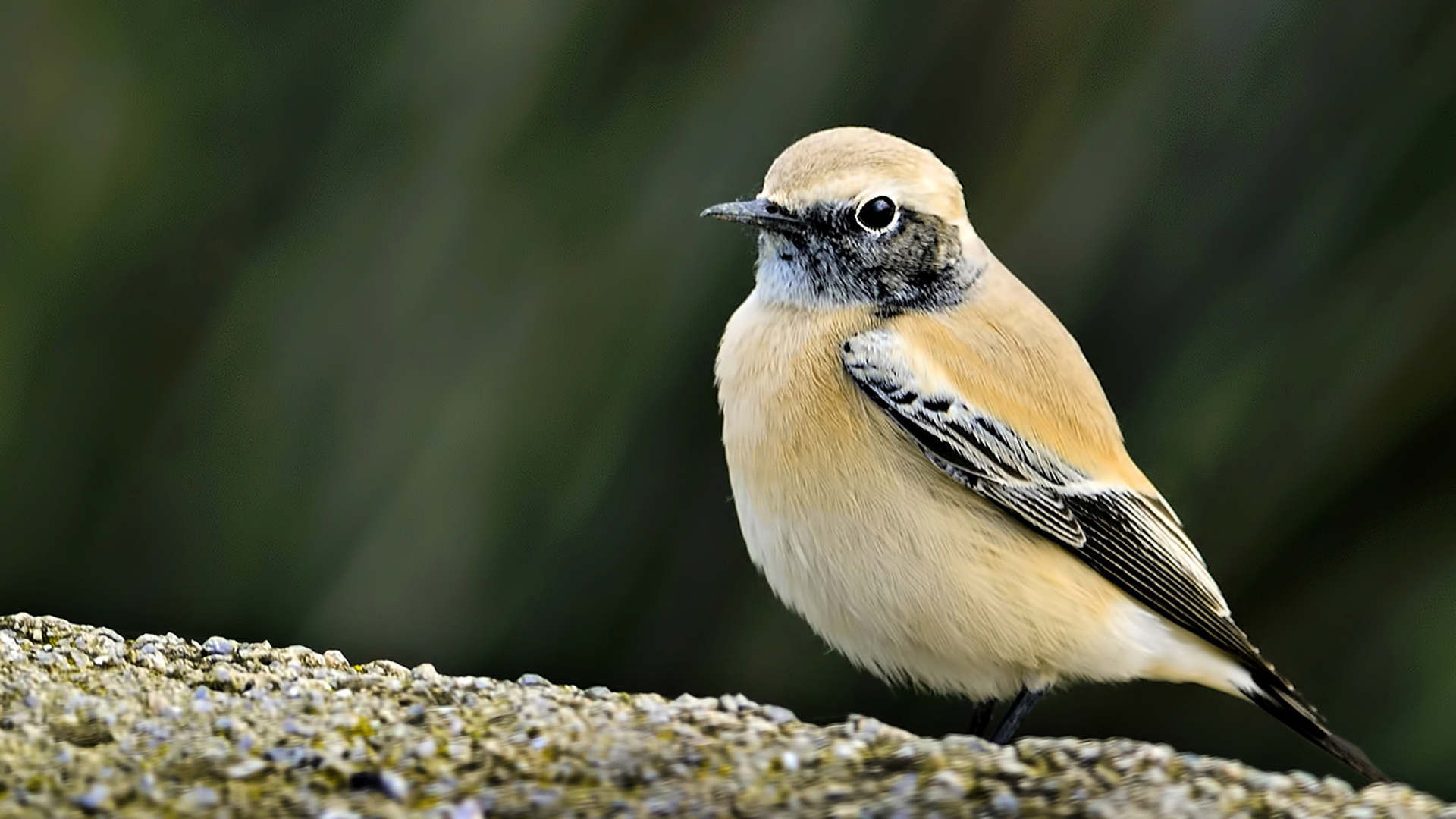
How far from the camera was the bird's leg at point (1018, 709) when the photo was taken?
4.14 m

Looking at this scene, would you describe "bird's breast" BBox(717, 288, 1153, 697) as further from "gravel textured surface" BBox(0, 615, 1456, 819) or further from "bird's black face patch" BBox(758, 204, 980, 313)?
"gravel textured surface" BBox(0, 615, 1456, 819)

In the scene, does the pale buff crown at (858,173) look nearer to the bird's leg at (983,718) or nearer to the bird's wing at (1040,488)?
the bird's wing at (1040,488)

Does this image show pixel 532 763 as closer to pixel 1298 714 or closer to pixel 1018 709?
pixel 1018 709

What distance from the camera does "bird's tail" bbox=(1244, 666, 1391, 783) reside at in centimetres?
419

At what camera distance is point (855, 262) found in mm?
4285

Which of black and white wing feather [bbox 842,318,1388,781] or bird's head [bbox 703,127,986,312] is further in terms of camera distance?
bird's head [bbox 703,127,986,312]

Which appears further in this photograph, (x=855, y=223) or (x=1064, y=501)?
(x=855, y=223)

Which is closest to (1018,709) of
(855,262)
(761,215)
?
(855,262)

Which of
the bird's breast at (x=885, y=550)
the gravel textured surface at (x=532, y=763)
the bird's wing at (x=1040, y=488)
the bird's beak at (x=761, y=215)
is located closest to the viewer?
the gravel textured surface at (x=532, y=763)

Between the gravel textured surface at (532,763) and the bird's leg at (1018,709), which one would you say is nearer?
the gravel textured surface at (532,763)

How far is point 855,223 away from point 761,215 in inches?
11.6

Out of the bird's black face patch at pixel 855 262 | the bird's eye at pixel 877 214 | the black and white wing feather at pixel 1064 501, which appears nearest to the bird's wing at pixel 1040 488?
the black and white wing feather at pixel 1064 501

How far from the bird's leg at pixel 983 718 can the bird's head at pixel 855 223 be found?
128 cm

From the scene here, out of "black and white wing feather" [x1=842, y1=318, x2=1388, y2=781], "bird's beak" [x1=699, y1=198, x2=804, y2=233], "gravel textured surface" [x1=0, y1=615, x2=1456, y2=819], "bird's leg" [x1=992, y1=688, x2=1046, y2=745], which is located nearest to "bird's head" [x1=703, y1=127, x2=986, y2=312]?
"bird's beak" [x1=699, y1=198, x2=804, y2=233]
